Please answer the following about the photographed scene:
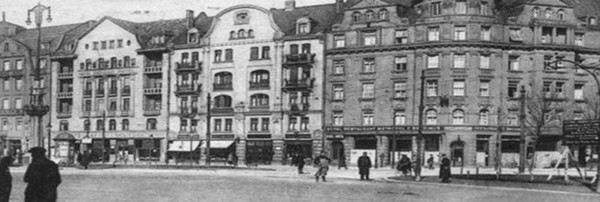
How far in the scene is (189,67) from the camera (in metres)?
74.3

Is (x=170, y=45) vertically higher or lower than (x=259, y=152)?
higher

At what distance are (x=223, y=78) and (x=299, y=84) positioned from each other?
845 centimetres

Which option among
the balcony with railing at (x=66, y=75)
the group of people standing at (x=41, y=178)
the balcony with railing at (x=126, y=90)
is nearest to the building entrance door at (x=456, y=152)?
the balcony with railing at (x=126, y=90)

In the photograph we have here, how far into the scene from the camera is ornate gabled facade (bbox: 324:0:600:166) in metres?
63.0

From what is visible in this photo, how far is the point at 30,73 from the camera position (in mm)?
83188

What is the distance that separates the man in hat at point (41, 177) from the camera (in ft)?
43.7

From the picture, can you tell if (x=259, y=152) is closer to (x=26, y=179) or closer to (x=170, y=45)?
(x=170, y=45)

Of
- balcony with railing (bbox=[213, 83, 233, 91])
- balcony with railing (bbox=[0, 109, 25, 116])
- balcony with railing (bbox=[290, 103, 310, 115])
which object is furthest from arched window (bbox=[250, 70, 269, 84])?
balcony with railing (bbox=[0, 109, 25, 116])

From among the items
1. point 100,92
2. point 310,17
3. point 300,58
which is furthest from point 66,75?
point 310,17

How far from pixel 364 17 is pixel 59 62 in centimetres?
3523

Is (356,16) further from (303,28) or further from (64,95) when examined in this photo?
(64,95)

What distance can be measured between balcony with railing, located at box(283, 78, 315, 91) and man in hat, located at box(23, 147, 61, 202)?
2179 inches

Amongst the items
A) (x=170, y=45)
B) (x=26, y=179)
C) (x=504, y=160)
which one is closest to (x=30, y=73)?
(x=170, y=45)

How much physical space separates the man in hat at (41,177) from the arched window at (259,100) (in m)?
57.8
